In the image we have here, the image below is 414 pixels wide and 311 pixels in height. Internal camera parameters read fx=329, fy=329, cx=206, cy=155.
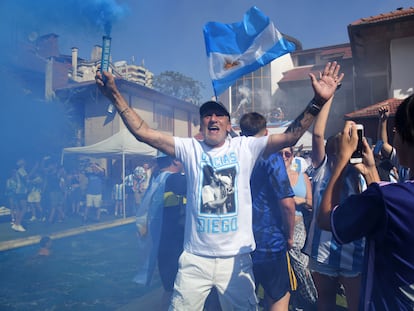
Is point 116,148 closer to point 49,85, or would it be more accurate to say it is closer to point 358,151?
point 49,85

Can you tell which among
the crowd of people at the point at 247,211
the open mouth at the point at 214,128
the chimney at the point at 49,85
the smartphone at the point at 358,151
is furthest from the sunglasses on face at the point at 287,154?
the chimney at the point at 49,85

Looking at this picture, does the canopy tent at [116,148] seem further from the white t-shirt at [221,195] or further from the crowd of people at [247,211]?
the white t-shirt at [221,195]

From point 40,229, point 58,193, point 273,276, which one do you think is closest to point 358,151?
point 273,276

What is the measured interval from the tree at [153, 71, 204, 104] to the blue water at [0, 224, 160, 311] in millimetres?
35325

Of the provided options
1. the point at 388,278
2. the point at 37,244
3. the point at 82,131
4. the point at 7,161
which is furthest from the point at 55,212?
the point at 388,278

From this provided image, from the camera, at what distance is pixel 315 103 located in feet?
Result: 8.05

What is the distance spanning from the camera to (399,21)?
1087cm

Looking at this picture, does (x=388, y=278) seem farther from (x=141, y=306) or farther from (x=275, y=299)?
(x=141, y=306)

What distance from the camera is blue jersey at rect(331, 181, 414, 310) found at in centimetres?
130

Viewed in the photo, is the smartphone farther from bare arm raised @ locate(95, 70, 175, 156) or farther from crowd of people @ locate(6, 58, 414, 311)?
bare arm raised @ locate(95, 70, 175, 156)

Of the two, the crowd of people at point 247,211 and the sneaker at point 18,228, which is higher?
the crowd of people at point 247,211

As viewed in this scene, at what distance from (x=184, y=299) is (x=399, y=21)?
11976 mm

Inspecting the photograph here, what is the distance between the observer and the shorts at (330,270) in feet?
8.57

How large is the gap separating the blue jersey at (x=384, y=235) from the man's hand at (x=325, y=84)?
44.4 inches
